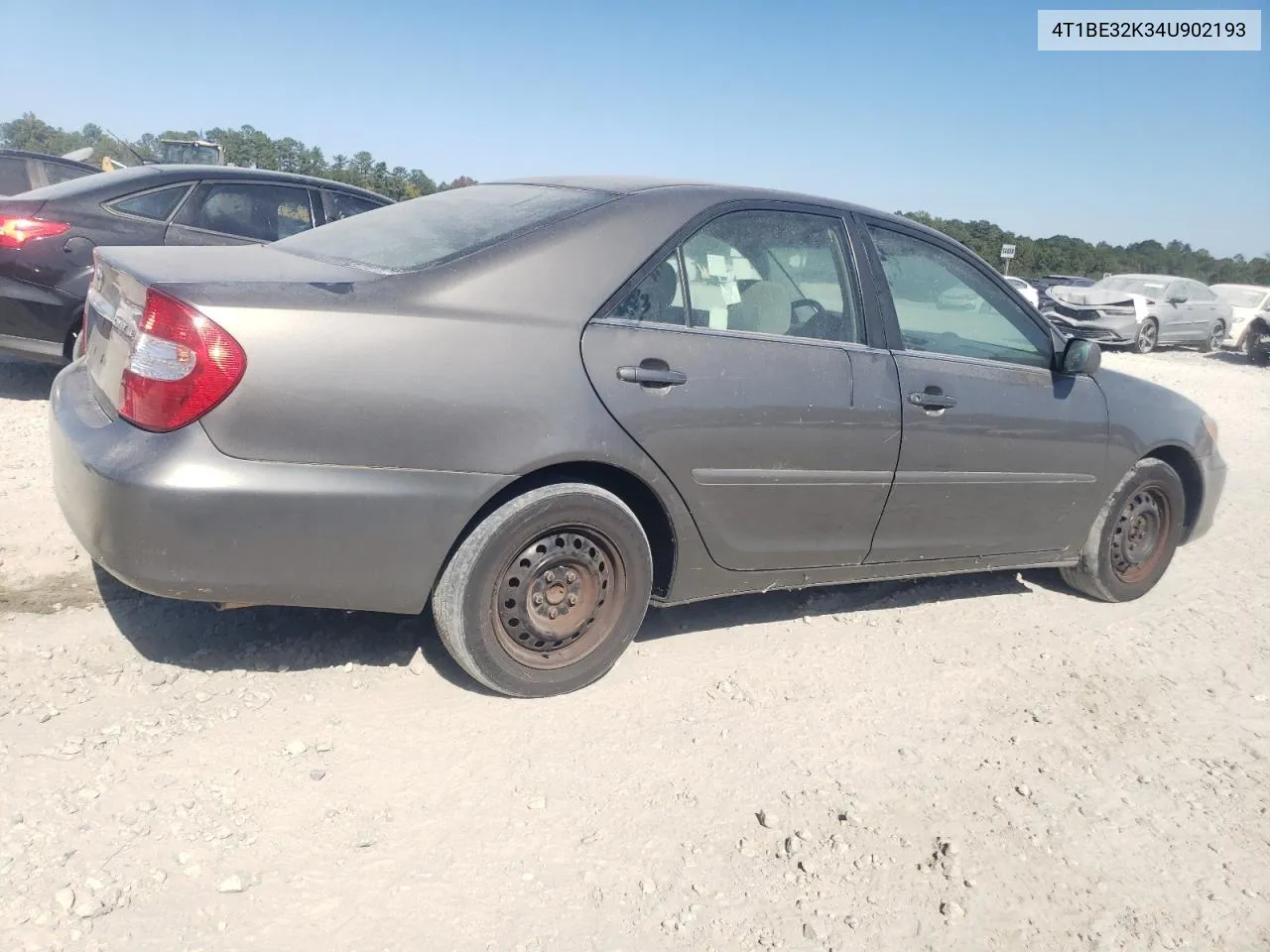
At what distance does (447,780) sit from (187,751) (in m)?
0.71

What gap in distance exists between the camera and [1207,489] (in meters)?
5.08

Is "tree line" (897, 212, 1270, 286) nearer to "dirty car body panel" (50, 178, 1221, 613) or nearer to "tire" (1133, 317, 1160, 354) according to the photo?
"tire" (1133, 317, 1160, 354)

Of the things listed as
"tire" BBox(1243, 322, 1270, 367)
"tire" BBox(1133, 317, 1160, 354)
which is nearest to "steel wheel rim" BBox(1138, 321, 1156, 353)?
"tire" BBox(1133, 317, 1160, 354)

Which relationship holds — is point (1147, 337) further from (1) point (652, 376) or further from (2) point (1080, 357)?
(1) point (652, 376)

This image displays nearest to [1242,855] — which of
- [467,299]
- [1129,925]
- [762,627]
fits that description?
[1129,925]

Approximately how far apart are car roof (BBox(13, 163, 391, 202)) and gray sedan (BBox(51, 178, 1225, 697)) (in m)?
3.57

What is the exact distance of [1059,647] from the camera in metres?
4.32

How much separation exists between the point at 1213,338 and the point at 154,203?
2090 centimetres

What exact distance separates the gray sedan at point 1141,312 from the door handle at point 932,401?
1649 centimetres

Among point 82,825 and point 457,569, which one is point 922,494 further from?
point 82,825

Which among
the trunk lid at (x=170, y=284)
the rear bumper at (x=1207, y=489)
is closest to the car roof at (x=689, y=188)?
the trunk lid at (x=170, y=284)

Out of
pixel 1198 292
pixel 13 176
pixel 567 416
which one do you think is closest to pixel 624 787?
pixel 567 416

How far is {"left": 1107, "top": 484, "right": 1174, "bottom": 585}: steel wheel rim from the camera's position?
484cm

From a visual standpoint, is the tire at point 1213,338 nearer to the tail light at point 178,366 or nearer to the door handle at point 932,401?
the door handle at point 932,401
